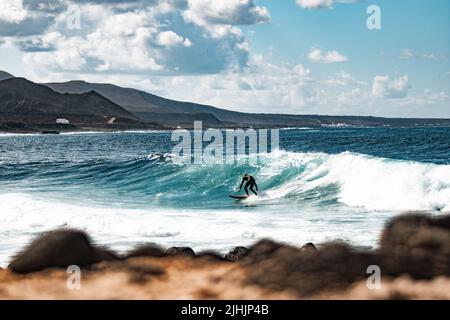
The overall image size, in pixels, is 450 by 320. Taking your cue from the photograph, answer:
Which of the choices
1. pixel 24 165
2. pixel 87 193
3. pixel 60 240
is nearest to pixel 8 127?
pixel 24 165

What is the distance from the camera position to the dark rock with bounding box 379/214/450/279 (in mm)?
9914

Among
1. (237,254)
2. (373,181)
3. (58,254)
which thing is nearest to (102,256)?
(58,254)

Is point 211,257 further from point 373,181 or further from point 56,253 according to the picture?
point 373,181

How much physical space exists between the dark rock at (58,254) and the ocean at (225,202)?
8.01 feet

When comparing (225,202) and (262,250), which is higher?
(262,250)

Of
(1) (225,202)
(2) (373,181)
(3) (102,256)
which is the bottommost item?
(1) (225,202)

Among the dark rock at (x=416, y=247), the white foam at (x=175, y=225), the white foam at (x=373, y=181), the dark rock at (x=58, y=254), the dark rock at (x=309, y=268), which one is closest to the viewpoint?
the dark rock at (x=309, y=268)

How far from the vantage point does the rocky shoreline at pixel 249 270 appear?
944cm

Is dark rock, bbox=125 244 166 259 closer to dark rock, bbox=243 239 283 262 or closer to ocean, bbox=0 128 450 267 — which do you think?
dark rock, bbox=243 239 283 262

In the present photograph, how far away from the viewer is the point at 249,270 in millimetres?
10398

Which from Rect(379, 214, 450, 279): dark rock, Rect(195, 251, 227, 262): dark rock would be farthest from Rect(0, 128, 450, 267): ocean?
Rect(379, 214, 450, 279): dark rock

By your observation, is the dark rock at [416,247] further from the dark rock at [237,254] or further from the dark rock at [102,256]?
the dark rock at [102,256]

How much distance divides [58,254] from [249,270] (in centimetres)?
353

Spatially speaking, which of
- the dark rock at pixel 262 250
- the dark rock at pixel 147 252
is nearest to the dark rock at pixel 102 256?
the dark rock at pixel 147 252
